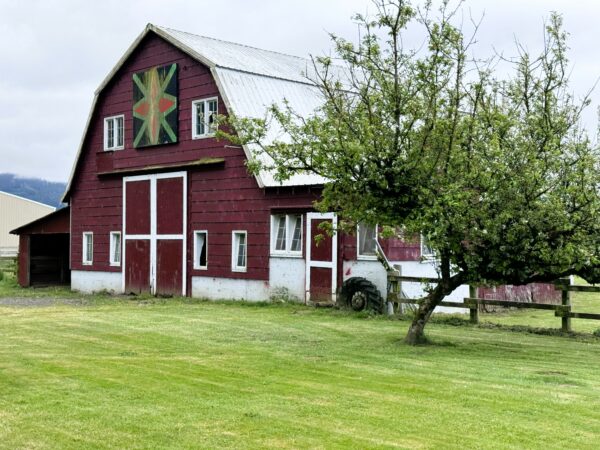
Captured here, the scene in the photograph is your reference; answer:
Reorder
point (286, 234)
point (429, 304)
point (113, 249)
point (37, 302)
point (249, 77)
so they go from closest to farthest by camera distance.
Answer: point (429, 304)
point (286, 234)
point (37, 302)
point (249, 77)
point (113, 249)

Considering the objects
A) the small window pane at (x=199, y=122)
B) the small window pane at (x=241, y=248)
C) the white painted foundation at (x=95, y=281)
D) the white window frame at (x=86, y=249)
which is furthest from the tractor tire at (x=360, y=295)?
the white window frame at (x=86, y=249)

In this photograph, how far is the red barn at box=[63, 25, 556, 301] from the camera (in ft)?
78.8

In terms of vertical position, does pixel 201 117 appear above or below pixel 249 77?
below

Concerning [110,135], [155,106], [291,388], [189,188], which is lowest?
[291,388]

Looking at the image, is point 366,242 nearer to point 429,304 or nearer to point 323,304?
point 323,304

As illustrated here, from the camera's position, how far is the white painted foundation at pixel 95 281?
3108 centimetres

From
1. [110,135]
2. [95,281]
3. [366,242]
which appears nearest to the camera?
[366,242]

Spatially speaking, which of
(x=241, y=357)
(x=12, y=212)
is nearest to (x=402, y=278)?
(x=241, y=357)

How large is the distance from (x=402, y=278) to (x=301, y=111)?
939 cm

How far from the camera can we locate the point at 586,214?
13602 mm

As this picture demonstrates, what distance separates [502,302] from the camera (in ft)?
61.5

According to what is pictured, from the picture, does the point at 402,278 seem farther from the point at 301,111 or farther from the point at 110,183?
the point at 110,183

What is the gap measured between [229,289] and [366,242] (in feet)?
19.1

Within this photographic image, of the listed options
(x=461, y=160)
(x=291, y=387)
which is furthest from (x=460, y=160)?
(x=291, y=387)
